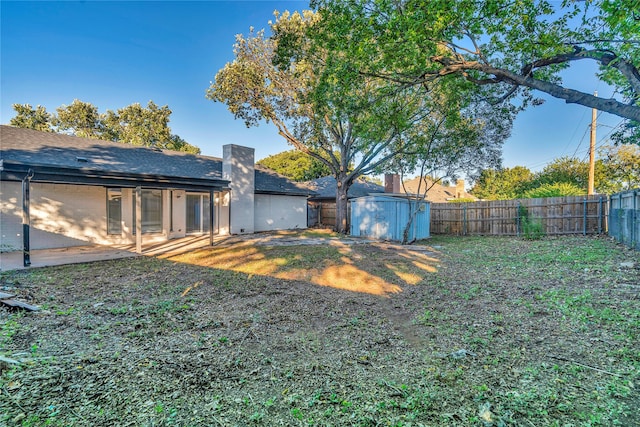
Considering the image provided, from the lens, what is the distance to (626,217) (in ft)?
29.3

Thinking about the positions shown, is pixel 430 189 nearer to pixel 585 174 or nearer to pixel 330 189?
pixel 330 189

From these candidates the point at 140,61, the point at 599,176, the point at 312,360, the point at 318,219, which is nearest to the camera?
the point at 312,360

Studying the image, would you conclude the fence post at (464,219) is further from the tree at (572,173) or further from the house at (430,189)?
the tree at (572,173)

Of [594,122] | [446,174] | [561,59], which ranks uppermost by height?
[594,122]

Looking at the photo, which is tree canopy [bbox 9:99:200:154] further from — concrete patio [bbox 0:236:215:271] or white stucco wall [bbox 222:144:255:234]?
concrete patio [bbox 0:236:215:271]

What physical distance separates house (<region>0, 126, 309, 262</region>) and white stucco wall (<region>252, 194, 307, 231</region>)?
6 centimetres

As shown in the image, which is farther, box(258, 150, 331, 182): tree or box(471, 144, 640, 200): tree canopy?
box(258, 150, 331, 182): tree

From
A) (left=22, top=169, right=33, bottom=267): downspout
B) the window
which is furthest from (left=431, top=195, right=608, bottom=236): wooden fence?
(left=22, top=169, right=33, bottom=267): downspout

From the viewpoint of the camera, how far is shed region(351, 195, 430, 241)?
13.1 m

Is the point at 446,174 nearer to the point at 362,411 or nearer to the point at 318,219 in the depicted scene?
the point at 318,219

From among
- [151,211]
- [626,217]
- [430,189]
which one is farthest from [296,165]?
[626,217]

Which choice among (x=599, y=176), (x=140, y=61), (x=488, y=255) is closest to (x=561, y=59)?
(x=488, y=255)

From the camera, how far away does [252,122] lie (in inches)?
623

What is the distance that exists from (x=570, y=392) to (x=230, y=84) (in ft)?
51.4
